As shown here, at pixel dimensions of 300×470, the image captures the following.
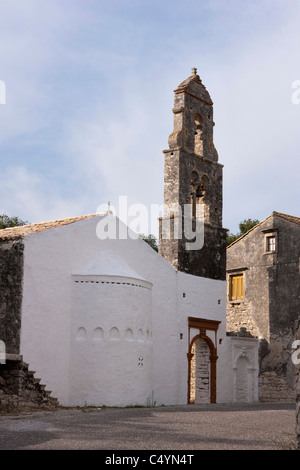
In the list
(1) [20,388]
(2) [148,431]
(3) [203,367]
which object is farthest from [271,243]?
(2) [148,431]

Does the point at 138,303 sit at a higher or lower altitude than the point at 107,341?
higher

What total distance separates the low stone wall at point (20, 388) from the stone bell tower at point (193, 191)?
22.4 ft

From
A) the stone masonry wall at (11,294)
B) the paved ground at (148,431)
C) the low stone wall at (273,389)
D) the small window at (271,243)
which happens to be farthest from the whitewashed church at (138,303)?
the small window at (271,243)

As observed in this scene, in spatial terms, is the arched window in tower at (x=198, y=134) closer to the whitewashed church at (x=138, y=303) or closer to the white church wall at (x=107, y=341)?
the whitewashed church at (x=138, y=303)

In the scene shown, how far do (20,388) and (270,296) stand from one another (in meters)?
12.8

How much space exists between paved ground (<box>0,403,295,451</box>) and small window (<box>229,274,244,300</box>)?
13448 mm

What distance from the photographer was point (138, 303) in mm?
17188

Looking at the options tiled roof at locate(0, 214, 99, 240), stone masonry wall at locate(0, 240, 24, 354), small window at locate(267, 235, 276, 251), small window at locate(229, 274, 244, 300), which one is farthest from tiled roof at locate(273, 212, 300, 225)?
stone masonry wall at locate(0, 240, 24, 354)

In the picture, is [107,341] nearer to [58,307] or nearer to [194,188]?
[58,307]

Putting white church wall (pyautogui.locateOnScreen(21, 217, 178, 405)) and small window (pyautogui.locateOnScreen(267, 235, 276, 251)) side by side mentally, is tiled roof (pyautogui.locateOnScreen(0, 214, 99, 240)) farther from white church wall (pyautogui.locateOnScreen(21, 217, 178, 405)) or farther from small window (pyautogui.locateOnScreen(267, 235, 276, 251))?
small window (pyautogui.locateOnScreen(267, 235, 276, 251))

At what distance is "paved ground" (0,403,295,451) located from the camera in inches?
316

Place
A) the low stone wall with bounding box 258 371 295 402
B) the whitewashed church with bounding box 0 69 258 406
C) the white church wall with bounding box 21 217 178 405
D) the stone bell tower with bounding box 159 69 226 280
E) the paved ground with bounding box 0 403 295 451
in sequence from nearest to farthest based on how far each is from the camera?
1. the paved ground with bounding box 0 403 295 451
2. the white church wall with bounding box 21 217 178 405
3. the whitewashed church with bounding box 0 69 258 406
4. the stone bell tower with bounding box 159 69 226 280
5. the low stone wall with bounding box 258 371 295 402

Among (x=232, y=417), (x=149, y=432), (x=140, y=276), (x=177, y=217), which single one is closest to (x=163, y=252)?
(x=177, y=217)
